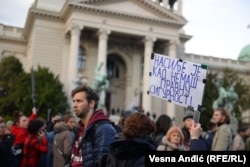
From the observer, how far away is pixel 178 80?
514cm

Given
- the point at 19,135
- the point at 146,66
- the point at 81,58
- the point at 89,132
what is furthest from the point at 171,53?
the point at 89,132

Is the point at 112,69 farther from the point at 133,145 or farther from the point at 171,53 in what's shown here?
the point at 133,145

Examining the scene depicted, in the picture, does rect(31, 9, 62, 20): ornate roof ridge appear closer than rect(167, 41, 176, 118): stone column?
Yes

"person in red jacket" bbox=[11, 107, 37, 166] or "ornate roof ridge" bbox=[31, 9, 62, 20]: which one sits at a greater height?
Result: "ornate roof ridge" bbox=[31, 9, 62, 20]

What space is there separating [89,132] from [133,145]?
758 mm

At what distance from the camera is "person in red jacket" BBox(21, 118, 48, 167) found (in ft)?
22.3

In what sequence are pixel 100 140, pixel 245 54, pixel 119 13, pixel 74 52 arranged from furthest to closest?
pixel 245 54 < pixel 119 13 < pixel 74 52 < pixel 100 140

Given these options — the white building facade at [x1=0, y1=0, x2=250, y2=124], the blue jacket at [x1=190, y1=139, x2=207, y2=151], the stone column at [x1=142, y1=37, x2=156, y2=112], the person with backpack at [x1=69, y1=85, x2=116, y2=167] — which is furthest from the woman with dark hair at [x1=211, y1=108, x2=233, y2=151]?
the stone column at [x1=142, y1=37, x2=156, y2=112]

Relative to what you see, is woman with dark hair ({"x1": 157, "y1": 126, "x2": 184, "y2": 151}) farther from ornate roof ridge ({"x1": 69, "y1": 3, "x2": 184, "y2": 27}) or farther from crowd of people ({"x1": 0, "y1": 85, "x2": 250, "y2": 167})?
ornate roof ridge ({"x1": 69, "y1": 3, "x2": 184, "y2": 27})

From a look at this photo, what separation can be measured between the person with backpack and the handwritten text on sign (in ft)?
3.39

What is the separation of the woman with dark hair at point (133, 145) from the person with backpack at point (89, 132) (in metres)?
0.28

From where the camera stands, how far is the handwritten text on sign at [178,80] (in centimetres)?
485

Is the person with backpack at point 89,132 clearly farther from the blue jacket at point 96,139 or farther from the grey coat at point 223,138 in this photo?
the grey coat at point 223,138

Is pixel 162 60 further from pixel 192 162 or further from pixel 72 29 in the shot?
pixel 72 29
